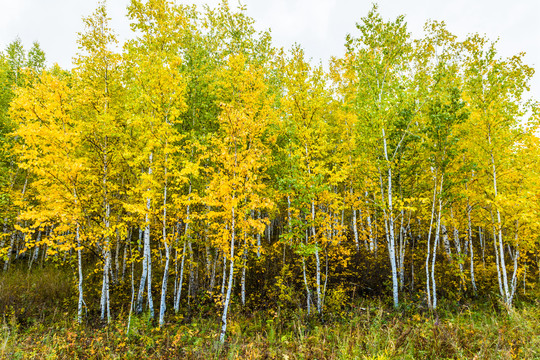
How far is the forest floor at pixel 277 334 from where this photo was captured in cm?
591

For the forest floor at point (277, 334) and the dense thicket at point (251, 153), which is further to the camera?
the dense thicket at point (251, 153)

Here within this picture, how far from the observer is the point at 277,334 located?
8.55 meters

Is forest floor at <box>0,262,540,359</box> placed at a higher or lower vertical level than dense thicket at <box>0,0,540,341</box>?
lower

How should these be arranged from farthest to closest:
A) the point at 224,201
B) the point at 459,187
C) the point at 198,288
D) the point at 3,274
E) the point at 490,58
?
the point at 3,274 → the point at 198,288 → the point at 459,187 → the point at 490,58 → the point at 224,201

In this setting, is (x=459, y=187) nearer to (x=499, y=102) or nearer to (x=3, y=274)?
(x=499, y=102)

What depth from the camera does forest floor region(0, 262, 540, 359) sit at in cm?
591

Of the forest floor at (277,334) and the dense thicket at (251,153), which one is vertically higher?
the dense thicket at (251,153)

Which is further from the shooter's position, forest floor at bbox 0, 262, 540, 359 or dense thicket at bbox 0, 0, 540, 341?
dense thicket at bbox 0, 0, 540, 341

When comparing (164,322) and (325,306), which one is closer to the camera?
(164,322)

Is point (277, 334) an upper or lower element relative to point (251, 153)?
lower

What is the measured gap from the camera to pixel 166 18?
11.0 m

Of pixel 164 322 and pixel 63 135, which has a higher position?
pixel 63 135

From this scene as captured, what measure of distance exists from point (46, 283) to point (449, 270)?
22608 mm

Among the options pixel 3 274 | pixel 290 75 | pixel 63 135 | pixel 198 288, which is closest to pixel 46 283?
pixel 3 274
